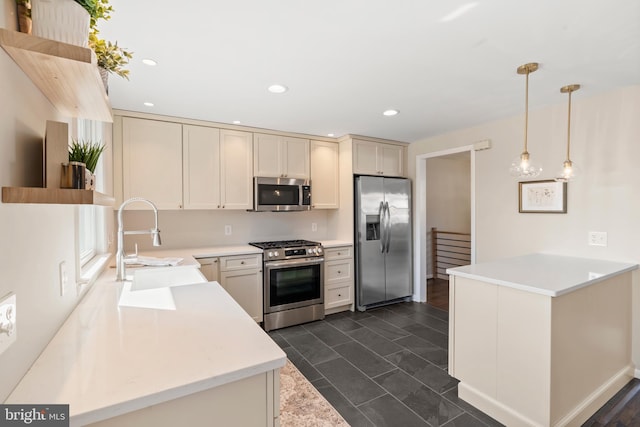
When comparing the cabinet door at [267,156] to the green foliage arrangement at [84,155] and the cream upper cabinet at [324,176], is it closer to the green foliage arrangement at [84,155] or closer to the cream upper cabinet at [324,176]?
the cream upper cabinet at [324,176]

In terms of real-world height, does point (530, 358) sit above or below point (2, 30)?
below

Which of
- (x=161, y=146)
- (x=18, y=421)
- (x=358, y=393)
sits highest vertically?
(x=161, y=146)

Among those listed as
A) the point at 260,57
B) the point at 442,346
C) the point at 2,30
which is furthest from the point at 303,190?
the point at 2,30

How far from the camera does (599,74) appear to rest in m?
2.15

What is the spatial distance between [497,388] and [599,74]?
2306mm

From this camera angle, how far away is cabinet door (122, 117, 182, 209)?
2932mm

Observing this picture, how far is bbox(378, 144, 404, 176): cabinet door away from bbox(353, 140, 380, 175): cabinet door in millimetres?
92

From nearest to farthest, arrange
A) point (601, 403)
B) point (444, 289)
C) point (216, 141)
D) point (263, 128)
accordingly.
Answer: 1. point (601, 403)
2. point (216, 141)
3. point (263, 128)
4. point (444, 289)

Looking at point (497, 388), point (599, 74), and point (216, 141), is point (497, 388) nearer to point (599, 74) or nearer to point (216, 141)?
point (599, 74)

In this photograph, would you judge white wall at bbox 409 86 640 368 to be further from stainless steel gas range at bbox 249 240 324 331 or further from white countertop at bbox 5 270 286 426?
white countertop at bbox 5 270 286 426

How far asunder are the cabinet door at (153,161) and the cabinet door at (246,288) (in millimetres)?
943

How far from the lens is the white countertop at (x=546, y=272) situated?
1780 mm

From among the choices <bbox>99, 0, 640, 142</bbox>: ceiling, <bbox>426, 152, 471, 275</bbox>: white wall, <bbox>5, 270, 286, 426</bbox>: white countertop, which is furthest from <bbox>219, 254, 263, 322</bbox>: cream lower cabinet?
<bbox>426, 152, 471, 275</bbox>: white wall

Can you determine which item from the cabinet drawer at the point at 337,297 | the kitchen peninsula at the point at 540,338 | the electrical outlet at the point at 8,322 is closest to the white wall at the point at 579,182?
the kitchen peninsula at the point at 540,338
